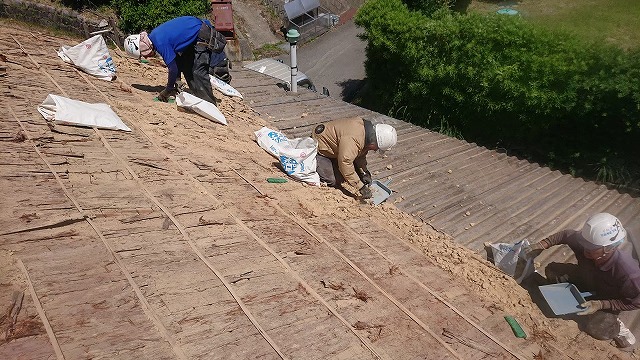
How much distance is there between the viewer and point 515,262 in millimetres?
4164

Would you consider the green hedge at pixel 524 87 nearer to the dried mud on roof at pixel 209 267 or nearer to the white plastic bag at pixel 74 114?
the dried mud on roof at pixel 209 267

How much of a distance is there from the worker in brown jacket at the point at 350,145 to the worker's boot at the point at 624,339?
2521 millimetres

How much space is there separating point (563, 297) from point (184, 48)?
5121 mm

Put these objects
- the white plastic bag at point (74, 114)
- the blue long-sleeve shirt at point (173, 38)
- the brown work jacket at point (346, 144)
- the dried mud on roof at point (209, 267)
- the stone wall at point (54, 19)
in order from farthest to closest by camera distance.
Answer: the stone wall at point (54, 19), the blue long-sleeve shirt at point (173, 38), the brown work jacket at point (346, 144), the white plastic bag at point (74, 114), the dried mud on roof at point (209, 267)

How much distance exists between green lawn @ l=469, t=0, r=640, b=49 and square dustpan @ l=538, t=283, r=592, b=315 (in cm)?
813

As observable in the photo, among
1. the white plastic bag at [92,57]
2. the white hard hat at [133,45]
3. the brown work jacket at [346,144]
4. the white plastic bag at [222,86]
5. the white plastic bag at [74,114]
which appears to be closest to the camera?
the white plastic bag at [74,114]

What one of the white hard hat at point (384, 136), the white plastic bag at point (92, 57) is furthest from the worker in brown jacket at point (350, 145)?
the white plastic bag at point (92, 57)

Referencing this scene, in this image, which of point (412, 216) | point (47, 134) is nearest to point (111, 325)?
point (47, 134)

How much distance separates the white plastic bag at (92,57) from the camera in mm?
6152

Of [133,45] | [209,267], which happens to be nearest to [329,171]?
[209,267]

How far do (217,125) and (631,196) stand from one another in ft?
20.0

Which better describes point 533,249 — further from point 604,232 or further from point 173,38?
point 173,38

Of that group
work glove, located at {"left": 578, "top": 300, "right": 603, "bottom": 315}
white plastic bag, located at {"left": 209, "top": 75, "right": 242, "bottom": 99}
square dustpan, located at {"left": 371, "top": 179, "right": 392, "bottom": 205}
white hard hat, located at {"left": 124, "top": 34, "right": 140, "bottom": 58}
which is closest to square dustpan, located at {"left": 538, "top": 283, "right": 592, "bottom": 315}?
work glove, located at {"left": 578, "top": 300, "right": 603, "bottom": 315}

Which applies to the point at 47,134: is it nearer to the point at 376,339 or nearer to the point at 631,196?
the point at 376,339
